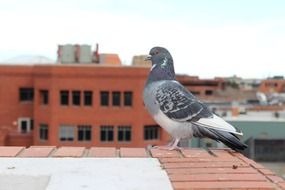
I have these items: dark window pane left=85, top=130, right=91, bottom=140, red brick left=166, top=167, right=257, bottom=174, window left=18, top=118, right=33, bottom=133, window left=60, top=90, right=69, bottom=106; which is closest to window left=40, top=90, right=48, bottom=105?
window left=60, top=90, right=69, bottom=106

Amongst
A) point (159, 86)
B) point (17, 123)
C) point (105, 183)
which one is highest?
point (159, 86)

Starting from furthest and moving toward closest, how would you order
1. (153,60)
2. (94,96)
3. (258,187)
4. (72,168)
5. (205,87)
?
1. (205,87)
2. (94,96)
3. (153,60)
4. (72,168)
5. (258,187)

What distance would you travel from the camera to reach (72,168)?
3.03 metres

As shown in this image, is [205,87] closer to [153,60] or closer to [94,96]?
[94,96]

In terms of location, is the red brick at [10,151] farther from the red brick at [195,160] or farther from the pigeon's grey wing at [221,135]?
the pigeon's grey wing at [221,135]

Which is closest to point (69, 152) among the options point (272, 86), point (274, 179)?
point (274, 179)

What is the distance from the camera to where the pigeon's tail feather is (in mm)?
3856

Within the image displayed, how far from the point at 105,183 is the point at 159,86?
158 centimetres

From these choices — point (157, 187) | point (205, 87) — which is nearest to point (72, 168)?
point (157, 187)

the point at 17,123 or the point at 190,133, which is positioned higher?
the point at 190,133

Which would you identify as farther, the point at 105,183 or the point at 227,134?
the point at 227,134

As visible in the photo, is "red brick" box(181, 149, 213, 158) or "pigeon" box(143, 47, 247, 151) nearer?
"red brick" box(181, 149, 213, 158)

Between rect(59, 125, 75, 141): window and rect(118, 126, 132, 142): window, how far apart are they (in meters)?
2.38

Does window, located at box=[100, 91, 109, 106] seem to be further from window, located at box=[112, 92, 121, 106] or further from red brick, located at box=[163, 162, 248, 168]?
red brick, located at box=[163, 162, 248, 168]
